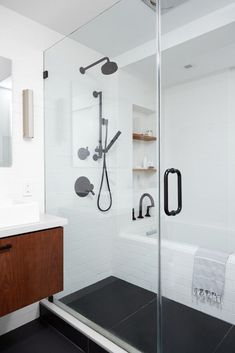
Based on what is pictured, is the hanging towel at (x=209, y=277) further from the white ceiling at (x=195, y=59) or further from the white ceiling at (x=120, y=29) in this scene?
the white ceiling at (x=120, y=29)

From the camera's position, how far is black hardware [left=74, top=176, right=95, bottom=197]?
211 centimetres

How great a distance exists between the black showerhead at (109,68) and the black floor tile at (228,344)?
85.8 inches

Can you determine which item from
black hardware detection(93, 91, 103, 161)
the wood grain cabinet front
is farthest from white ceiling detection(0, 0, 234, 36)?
the wood grain cabinet front

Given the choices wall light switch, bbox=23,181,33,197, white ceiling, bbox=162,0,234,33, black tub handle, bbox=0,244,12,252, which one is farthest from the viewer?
wall light switch, bbox=23,181,33,197

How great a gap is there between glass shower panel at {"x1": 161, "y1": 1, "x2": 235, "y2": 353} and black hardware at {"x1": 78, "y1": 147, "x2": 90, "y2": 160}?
2.16 feet

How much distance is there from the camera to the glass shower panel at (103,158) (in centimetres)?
197

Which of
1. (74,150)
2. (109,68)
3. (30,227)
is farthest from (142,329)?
(109,68)

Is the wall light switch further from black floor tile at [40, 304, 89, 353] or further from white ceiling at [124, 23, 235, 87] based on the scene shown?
white ceiling at [124, 23, 235, 87]

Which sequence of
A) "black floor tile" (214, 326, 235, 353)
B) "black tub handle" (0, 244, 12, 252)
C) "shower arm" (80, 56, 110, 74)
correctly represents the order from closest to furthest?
"black tub handle" (0, 244, 12, 252) < "black floor tile" (214, 326, 235, 353) < "shower arm" (80, 56, 110, 74)

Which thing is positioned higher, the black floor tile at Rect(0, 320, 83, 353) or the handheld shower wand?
the handheld shower wand

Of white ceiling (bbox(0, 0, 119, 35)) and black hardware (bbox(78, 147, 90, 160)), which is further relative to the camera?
black hardware (bbox(78, 147, 90, 160))

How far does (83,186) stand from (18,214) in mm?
764

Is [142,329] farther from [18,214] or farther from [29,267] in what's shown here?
[18,214]

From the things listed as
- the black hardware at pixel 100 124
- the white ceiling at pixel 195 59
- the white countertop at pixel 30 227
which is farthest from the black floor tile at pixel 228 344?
the white ceiling at pixel 195 59
